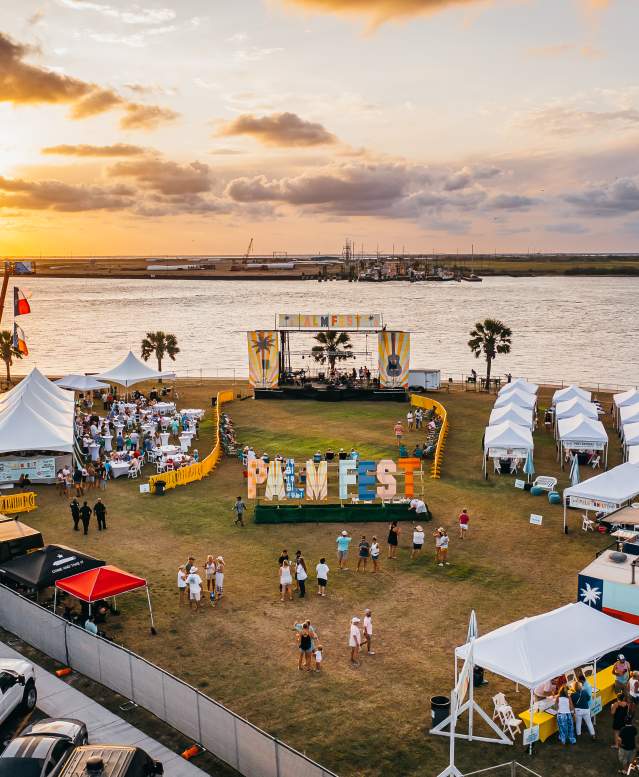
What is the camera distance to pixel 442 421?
39312 mm

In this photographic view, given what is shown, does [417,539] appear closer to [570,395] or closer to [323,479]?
[323,479]

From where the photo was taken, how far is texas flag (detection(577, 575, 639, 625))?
631 inches

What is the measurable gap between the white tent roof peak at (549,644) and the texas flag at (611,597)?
1180mm

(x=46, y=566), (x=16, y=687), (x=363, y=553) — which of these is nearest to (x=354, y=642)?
(x=363, y=553)

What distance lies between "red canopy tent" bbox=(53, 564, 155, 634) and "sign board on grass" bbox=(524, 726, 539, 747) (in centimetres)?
886

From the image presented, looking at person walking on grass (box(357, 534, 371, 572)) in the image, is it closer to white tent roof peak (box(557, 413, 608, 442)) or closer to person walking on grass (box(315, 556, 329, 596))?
person walking on grass (box(315, 556, 329, 596))

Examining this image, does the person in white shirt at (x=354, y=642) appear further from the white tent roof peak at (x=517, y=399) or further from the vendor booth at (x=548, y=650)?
the white tent roof peak at (x=517, y=399)

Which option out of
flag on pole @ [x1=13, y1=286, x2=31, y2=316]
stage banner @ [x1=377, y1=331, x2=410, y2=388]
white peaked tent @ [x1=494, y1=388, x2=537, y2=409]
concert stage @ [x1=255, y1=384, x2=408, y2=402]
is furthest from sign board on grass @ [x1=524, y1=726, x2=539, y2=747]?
stage banner @ [x1=377, y1=331, x2=410, y2=388]

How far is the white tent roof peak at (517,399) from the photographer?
38375 mm

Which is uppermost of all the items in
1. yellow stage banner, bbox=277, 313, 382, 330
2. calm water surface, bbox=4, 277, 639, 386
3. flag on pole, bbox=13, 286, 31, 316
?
flag on pole, bbox=13, 286, 31, 316

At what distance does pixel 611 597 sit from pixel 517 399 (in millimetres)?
23081

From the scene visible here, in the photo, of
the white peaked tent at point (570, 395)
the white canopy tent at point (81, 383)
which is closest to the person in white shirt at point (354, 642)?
the white peaked tent at point (570, 395)

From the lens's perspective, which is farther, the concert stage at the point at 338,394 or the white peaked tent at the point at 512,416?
the concert stage at the point at 338,394

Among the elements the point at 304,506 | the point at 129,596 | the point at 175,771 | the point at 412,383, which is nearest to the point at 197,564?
the point at 129,596
